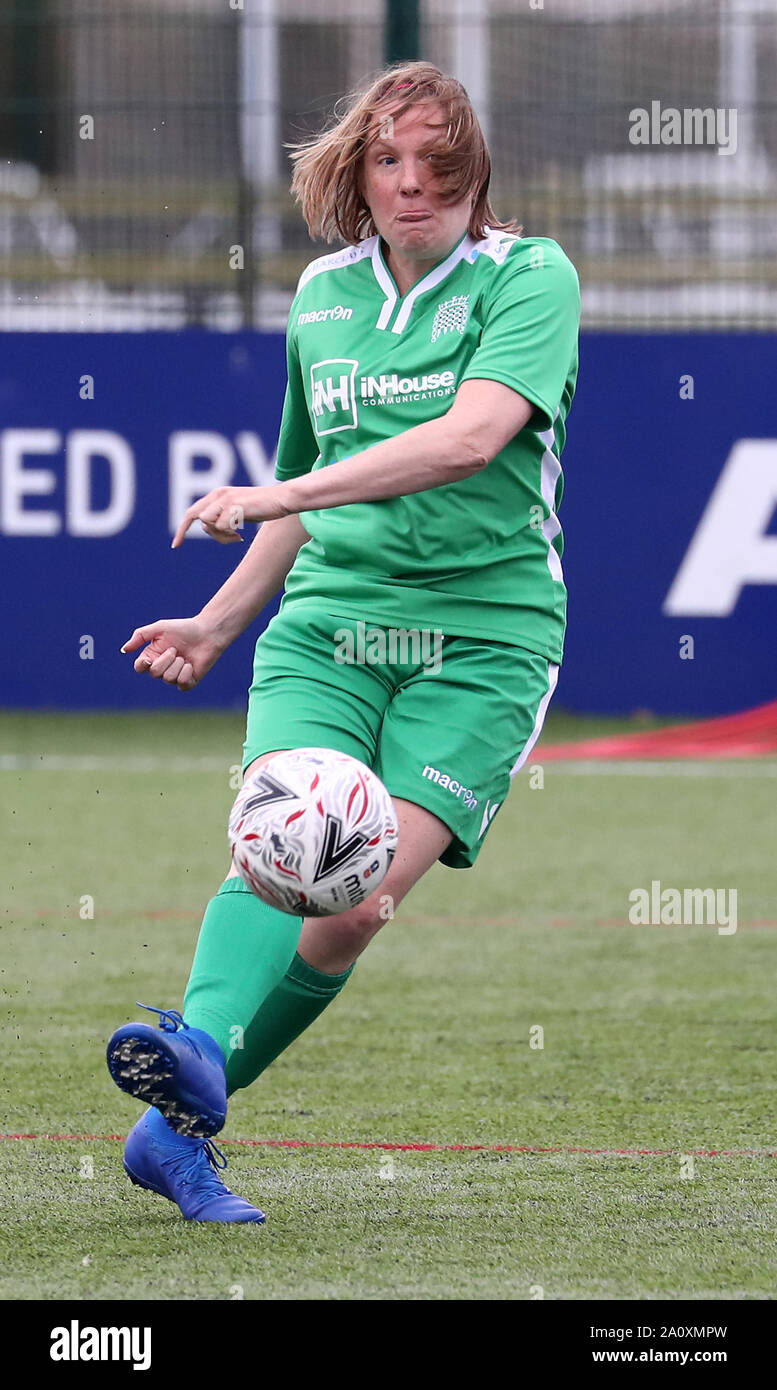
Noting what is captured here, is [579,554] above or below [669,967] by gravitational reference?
above

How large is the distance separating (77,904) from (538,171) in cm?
668

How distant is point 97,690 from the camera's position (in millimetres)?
11227

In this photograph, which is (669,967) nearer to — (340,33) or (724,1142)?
(724,1142)

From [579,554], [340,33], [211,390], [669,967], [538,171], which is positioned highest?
[340,33]

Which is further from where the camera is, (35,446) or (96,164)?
(96,164)

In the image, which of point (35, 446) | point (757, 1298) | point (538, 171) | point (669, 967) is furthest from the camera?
point (538, 171)

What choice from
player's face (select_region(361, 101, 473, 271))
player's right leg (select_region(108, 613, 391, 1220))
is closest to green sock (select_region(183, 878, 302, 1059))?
player's right leg (select_region(108, 613, 391, 1220))

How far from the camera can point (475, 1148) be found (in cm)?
387

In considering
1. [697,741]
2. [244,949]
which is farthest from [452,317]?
[697,741]

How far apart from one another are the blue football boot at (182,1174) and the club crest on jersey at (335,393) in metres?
1.16

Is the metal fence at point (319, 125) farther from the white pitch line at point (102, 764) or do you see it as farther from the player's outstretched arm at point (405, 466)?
the player's outstretched arm at point (405, 466)

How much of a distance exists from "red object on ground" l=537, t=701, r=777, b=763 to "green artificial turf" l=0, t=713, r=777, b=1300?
2.25 m

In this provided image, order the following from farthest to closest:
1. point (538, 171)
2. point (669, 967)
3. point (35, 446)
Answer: point (538, 171), point (35, 446), point (669, 967)

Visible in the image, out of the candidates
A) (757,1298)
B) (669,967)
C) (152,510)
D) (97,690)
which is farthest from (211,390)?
(757,1298)
